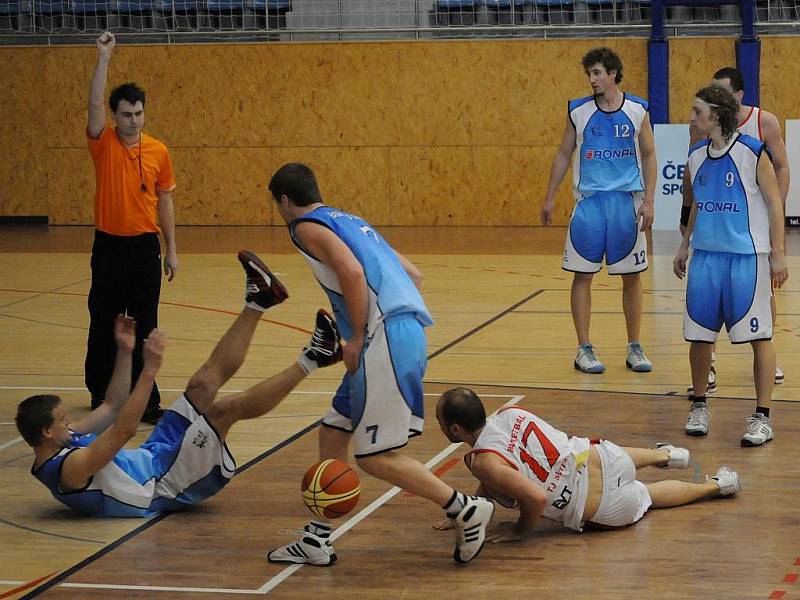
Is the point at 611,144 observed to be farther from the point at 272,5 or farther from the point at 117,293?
the point at 272,5

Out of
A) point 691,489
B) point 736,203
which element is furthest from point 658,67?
point 691,489

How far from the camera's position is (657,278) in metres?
12.3

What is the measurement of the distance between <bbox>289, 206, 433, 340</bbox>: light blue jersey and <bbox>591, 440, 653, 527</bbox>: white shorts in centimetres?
99

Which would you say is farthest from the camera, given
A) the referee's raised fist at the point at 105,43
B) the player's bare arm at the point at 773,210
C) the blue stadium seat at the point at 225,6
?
the blue stadium seat at the point at 225,6

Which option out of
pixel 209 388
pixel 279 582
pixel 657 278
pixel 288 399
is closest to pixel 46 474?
pixel 209 388

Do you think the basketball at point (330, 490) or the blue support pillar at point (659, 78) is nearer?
the basketball at point (330, 490)

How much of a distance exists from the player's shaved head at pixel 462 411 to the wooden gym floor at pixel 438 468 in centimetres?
50

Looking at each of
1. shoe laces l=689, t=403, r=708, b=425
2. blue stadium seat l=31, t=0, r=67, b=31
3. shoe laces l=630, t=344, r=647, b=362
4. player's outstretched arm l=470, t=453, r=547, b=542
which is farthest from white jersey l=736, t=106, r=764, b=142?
blue stadium seat l=31, t=0, r=67, b=31

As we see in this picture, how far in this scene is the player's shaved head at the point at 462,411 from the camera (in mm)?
4898

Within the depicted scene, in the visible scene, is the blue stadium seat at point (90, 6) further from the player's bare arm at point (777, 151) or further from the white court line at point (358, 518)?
the white court line at point (358, 518)

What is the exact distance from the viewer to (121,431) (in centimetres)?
498

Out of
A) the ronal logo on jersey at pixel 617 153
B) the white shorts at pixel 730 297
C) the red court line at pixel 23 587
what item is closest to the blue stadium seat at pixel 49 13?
the ronal logo on jersey at pixel 617 153

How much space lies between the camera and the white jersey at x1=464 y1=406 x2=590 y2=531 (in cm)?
491

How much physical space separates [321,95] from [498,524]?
1306 cm
